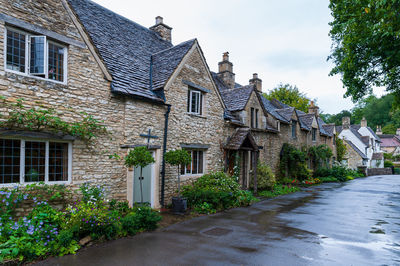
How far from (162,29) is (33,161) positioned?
13420 mm

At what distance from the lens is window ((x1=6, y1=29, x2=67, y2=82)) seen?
7.05 metres

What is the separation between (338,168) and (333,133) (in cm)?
771

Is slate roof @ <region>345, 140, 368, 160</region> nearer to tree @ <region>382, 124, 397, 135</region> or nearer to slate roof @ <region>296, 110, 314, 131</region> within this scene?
slate roof @ <region>296, 110, 314, 131</region>

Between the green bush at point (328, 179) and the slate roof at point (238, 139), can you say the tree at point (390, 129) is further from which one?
the slate roof at point (238, 139)

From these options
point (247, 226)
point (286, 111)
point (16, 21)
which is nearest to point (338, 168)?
point (286, 111)

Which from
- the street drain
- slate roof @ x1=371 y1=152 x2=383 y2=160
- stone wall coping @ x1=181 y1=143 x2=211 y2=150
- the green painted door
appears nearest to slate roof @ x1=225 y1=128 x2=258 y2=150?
stone wall coping @ x1=181 y1=143 x2=211 y2=150

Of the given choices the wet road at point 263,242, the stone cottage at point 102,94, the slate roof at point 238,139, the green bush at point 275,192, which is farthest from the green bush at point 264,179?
the wet road at point 263,242

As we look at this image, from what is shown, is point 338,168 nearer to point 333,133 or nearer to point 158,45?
point 333,133

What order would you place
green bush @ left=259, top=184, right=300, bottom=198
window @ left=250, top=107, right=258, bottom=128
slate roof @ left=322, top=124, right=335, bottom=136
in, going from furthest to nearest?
slate roof @ left=322, top=124, right=335, bottom=136, window @ left=250, top=107, right=258, bottom=128, green bush @ left=259, top=184, right=300, bottom=198

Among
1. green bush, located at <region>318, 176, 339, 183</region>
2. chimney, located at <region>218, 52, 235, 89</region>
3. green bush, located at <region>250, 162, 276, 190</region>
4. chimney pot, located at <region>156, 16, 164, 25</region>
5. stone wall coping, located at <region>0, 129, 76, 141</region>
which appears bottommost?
green bush, located at <region>318, 176, 339, 183</region>

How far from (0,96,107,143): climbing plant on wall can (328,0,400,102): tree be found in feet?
35.3

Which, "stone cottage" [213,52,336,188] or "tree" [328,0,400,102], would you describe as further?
"stone cottage" [213,52,336,188]

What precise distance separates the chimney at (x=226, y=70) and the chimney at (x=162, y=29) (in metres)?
5.98

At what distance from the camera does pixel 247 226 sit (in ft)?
28.9
